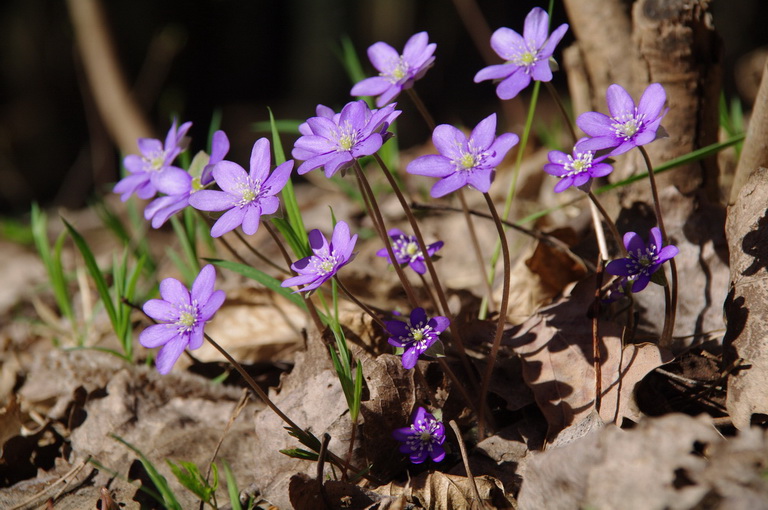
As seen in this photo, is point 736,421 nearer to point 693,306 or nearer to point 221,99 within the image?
point 693,306

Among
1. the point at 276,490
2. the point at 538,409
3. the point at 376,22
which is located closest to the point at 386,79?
the point at 538,409

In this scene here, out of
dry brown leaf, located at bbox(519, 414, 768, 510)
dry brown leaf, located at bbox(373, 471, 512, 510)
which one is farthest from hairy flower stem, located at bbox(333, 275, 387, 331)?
dry brown leaf, located at bbox(519, 414, 768, 510)

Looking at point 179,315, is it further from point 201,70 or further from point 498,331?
point 201,70

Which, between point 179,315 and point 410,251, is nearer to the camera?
point 179,315

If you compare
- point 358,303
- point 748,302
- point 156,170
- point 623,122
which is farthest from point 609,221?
point 156,170

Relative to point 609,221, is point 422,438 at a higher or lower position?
lower

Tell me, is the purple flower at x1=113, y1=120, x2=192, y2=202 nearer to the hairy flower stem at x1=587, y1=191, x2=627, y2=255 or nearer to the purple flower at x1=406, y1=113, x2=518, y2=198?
the purple flower at x1=406, y1=113, x2=518, y2=198

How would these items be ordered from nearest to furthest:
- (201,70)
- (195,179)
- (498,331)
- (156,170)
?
1. (498,331)
2. (195,179)
3. (156,170)
4. (201,70)

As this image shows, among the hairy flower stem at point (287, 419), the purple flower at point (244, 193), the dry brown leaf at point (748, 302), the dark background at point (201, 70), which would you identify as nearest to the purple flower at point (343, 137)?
the purple flower at point (244, 193)

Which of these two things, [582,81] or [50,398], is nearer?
[50,398]
